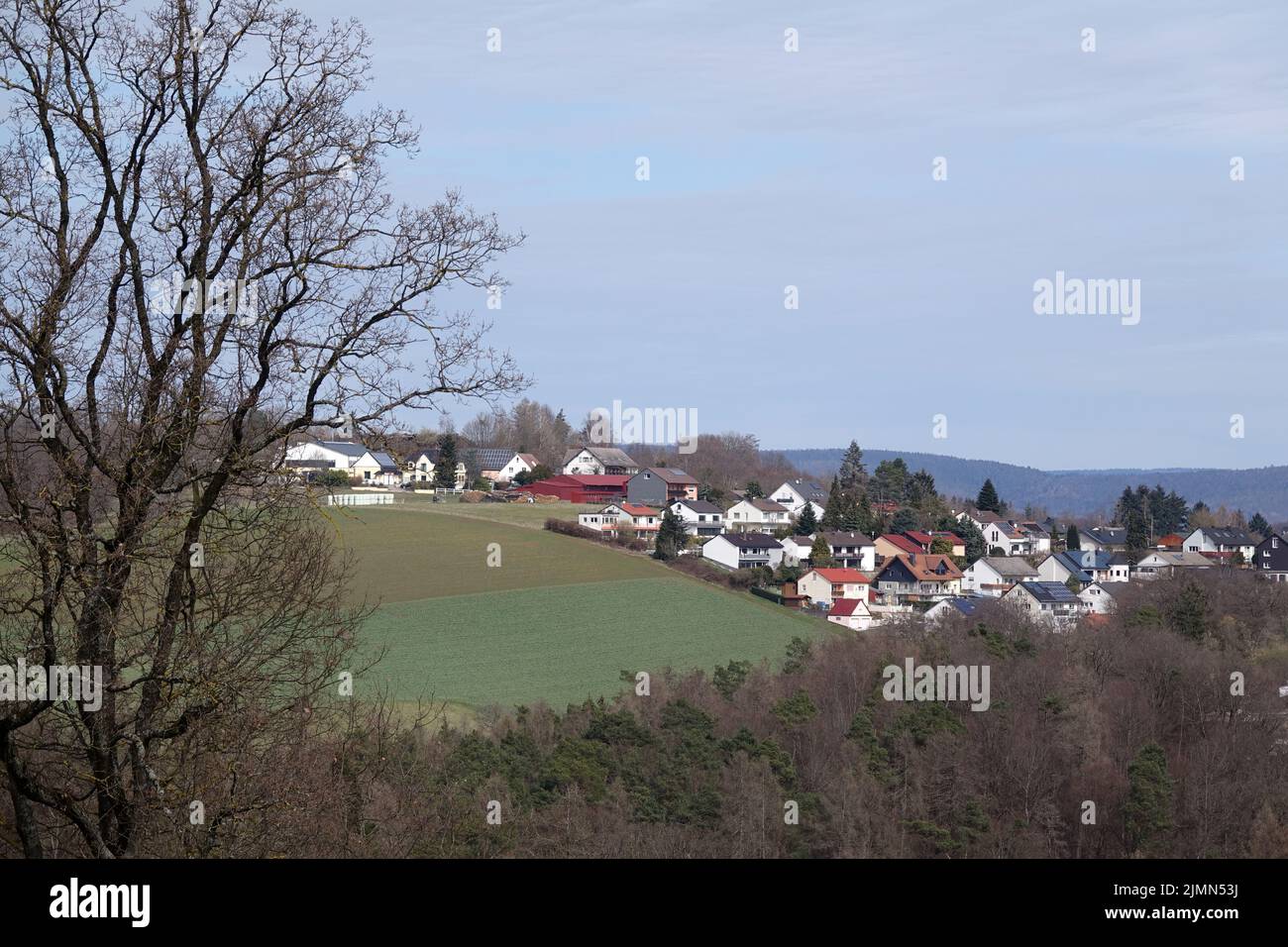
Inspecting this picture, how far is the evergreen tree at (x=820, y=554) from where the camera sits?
212ft

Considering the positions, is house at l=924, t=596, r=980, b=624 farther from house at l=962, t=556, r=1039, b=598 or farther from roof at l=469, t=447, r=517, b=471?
roof at l=469, t=447, r=517, b=471

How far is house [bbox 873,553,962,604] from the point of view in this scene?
63.5 meters

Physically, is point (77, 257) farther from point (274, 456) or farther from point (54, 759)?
point (54, 759)

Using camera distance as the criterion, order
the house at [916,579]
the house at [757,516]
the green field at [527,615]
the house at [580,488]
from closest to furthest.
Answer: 1. the green field at [527,615]
2. the house at [916,579]
3. the house at [580,488]
4. the house at [757,516]

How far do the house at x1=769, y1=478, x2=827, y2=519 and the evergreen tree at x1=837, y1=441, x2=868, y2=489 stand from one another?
4375 mm

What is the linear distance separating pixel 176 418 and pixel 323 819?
348cm

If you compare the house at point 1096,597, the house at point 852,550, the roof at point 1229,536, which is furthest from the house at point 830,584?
the roof at point 1229,536

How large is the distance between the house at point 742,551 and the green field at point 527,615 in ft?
25.2

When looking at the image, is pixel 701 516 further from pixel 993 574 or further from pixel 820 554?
pixel 993 574

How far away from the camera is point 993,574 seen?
6875cm

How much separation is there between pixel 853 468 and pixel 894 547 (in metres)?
27.1

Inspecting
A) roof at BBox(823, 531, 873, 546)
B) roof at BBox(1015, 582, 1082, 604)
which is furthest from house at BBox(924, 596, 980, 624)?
roof at BBox(823, 531, 873, 546)

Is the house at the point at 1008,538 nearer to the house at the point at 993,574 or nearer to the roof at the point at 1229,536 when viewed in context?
the roof at the point at 1229,536
